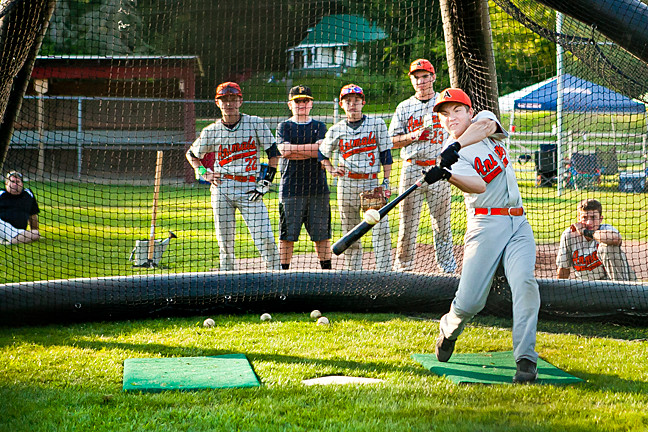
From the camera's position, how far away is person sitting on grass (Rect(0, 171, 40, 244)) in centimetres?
975

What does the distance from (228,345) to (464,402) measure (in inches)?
78.9

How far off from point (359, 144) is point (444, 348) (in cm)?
313

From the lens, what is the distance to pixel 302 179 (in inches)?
299

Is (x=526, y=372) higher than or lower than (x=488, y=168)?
lower

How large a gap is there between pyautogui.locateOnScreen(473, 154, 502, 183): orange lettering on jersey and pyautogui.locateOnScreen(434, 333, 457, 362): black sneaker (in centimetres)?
110

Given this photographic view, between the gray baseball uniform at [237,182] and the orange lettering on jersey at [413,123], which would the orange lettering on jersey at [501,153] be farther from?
the gray baseball uniform at [237,182]

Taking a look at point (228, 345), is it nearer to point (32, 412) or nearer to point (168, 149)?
point (32, 412)

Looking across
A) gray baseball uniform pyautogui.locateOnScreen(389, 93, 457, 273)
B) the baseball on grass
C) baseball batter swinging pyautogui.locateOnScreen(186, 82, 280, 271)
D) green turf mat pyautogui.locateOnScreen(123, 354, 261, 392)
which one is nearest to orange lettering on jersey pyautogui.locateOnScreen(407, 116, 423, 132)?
gray baseball uniform pyautogui.locateOnScreen(389, 93, 457, 273)

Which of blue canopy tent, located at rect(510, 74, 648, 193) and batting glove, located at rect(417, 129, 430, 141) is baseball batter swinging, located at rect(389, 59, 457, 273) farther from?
blue canopy tent, located at rect(510, 74, 648, 193)

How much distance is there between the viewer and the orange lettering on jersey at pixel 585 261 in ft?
23.0

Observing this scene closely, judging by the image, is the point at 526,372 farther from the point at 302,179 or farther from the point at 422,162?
the point at 302,179

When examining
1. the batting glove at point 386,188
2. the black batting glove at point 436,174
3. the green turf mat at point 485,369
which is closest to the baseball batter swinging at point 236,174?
the batting glove at point 386,188

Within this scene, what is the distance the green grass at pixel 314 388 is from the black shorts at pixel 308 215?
54.1 inches

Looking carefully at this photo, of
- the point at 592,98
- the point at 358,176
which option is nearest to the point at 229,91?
the point at 358,176
